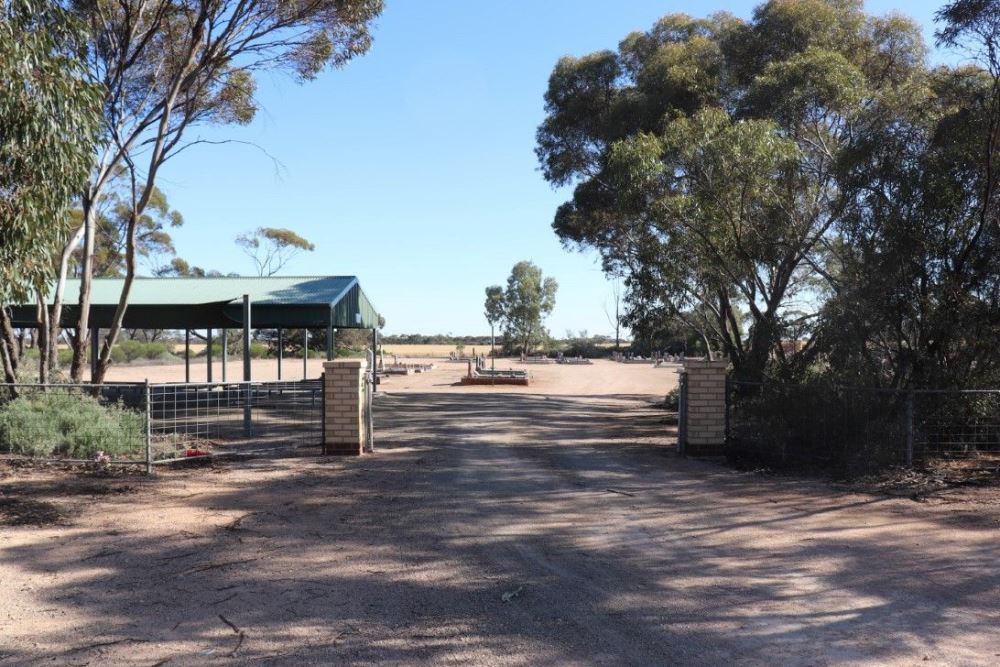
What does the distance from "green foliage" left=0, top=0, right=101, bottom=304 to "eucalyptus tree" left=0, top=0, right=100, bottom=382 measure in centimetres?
1

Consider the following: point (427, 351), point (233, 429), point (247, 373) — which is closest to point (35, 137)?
point (233, 429)

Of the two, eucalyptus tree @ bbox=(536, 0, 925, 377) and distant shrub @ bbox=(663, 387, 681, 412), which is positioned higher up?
eucalyptus tree @ bbox=(536, 0, 925, 377)

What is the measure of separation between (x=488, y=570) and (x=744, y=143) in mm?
9613

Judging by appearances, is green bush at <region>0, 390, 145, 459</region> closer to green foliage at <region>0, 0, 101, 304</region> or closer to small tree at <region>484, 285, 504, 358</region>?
green foliage at <region>0, 0, 101, 304</region>

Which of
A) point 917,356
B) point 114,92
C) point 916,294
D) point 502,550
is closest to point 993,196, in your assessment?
point 916,294

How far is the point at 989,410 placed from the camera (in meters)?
10.3

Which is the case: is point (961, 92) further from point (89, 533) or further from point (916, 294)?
point (89, 533)

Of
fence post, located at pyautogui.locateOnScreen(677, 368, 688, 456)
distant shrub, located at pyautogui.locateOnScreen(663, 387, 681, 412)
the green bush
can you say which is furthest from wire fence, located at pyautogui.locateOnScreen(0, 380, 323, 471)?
distant shrub, located at pyautogui.locateOnScreen(663, 387, 681, 412)

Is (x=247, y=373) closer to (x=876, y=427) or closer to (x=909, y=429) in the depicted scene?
(x=876, y=427)

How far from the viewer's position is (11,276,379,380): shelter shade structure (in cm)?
2150

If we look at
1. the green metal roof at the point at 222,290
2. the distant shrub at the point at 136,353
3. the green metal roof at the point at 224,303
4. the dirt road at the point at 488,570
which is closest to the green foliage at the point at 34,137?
the dirt road at the point at 488,570

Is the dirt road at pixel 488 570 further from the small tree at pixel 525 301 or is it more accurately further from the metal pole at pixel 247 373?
the small tree at pixel 525 301

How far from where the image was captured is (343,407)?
39.5 ft

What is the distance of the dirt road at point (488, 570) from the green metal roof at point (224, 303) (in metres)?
11.2
